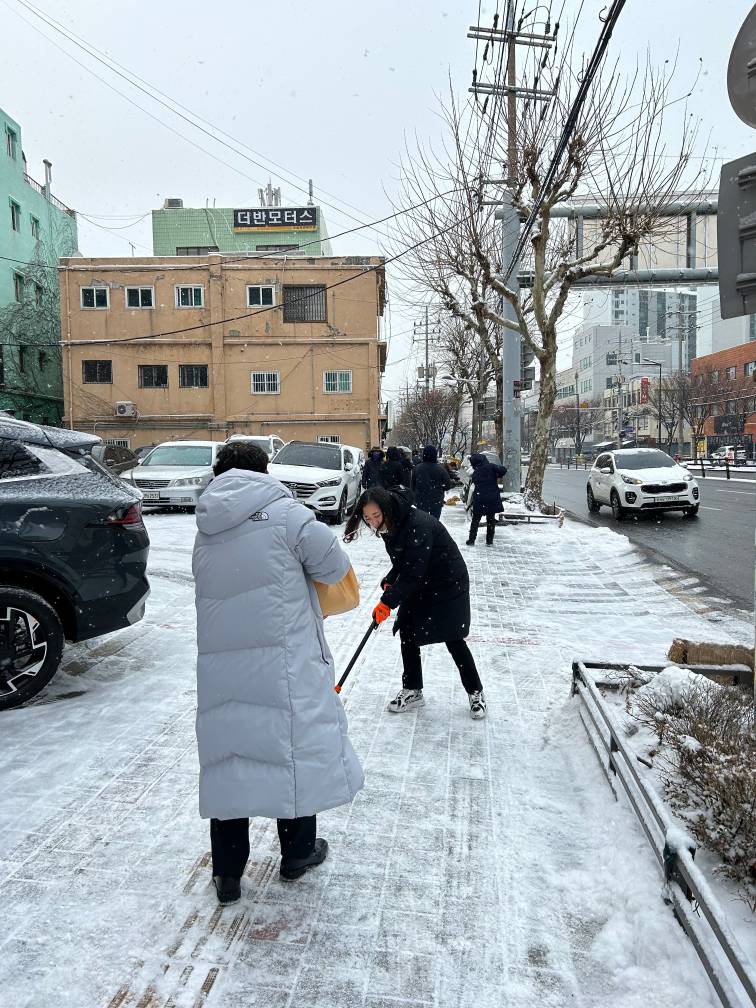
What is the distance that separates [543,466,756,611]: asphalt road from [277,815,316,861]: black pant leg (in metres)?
6.35

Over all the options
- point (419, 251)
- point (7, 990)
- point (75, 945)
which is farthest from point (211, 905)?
point (419, 251)

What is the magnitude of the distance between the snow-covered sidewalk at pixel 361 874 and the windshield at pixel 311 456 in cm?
1053

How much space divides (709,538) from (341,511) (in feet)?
22.7

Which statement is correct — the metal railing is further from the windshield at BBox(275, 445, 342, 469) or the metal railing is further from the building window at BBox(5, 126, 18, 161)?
the windshield at BBox(275, 445, 342, 469)

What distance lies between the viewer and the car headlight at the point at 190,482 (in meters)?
15.3

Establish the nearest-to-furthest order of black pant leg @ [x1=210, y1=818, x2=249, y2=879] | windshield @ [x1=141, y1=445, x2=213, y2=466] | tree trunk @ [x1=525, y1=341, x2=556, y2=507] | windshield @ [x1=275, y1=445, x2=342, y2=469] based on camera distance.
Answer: black pant leg @ [x1=210, y1=818, x2=249, y2=879]
windshield @ [x1=275, y1=445, x2=342, y2=469]
tree trunk @ [x1=525, y1=341, x2=556, y2=507]
windshield @ [x1=141, y1=445, x2=213, y2=466]

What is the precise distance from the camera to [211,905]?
266 centimetres

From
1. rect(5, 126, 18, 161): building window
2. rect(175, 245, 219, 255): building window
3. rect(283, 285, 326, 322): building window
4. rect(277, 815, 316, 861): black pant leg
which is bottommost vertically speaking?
rect(277, 815, 316, 861): black pant leg

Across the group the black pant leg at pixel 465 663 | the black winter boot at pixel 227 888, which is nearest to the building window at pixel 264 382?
the black pant leg at pixel 465 663

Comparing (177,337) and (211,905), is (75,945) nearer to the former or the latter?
(211,905)

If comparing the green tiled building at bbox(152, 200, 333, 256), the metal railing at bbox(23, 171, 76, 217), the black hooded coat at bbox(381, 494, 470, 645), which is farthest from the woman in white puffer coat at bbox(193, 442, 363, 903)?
the green tiled building at bbox(152, 200, 333, 256)

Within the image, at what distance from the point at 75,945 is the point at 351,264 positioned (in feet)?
113

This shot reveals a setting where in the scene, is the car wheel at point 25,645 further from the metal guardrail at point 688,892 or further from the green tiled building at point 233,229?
the green tiled building at point 233,229

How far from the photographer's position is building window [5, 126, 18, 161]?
31.8 m
